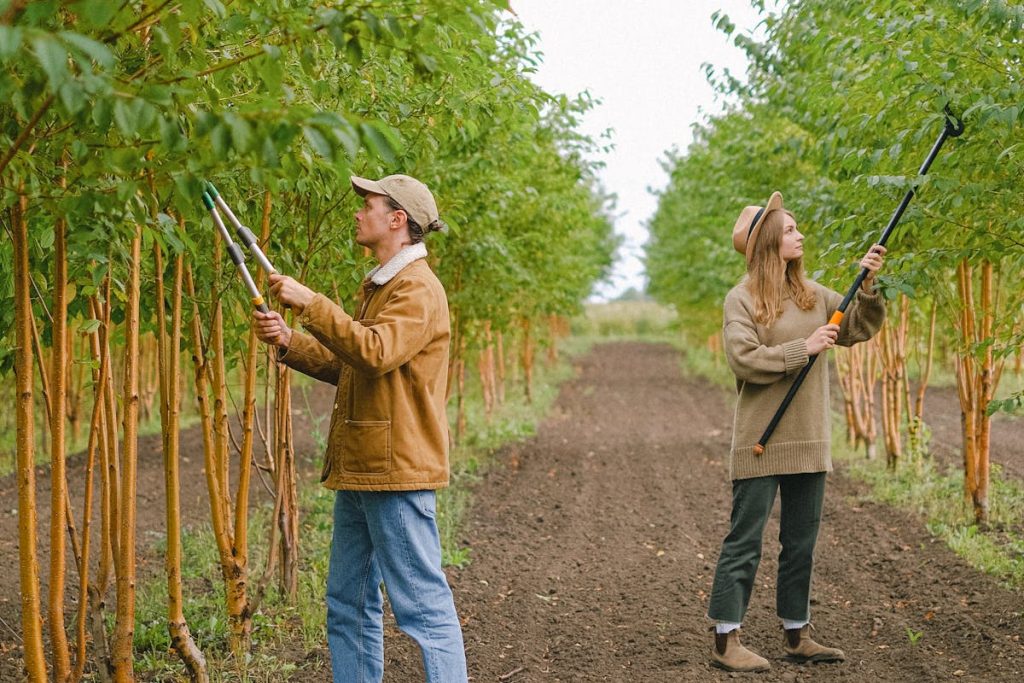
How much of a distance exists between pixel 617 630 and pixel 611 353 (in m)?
36.9

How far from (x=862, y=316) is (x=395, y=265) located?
2.28 metres

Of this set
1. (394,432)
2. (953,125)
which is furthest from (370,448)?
(953,125)

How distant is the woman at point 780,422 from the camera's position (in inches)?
190

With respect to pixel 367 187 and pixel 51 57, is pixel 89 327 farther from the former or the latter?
pixel 51 57

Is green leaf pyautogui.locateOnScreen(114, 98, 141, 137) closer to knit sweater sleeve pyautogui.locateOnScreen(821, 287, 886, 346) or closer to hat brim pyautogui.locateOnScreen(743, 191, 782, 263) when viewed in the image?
hat brim pyautogui.locateOnScreen(743, 191, 782, 263)

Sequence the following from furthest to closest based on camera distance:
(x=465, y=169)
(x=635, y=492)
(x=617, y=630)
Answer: (x=635, y=492), (x=465, y=169), (x=617, y=630)

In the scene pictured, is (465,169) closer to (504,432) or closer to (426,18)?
(426,18)

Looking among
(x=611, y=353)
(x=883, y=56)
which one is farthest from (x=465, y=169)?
(x=611, y=353)

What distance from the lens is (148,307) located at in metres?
4.71

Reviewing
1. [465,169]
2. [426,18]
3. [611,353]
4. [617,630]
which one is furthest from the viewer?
[611,353]

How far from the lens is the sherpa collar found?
3809mm

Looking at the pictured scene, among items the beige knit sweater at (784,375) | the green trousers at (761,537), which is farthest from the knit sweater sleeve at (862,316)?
the green trousers at (761,537)

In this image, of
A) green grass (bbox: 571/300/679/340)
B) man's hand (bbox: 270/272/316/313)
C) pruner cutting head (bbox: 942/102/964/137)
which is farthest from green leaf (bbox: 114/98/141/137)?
green grass (bbox: 571/300/679/340)

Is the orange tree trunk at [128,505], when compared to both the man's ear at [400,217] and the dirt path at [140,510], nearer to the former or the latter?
the man's ear at [400,217]
